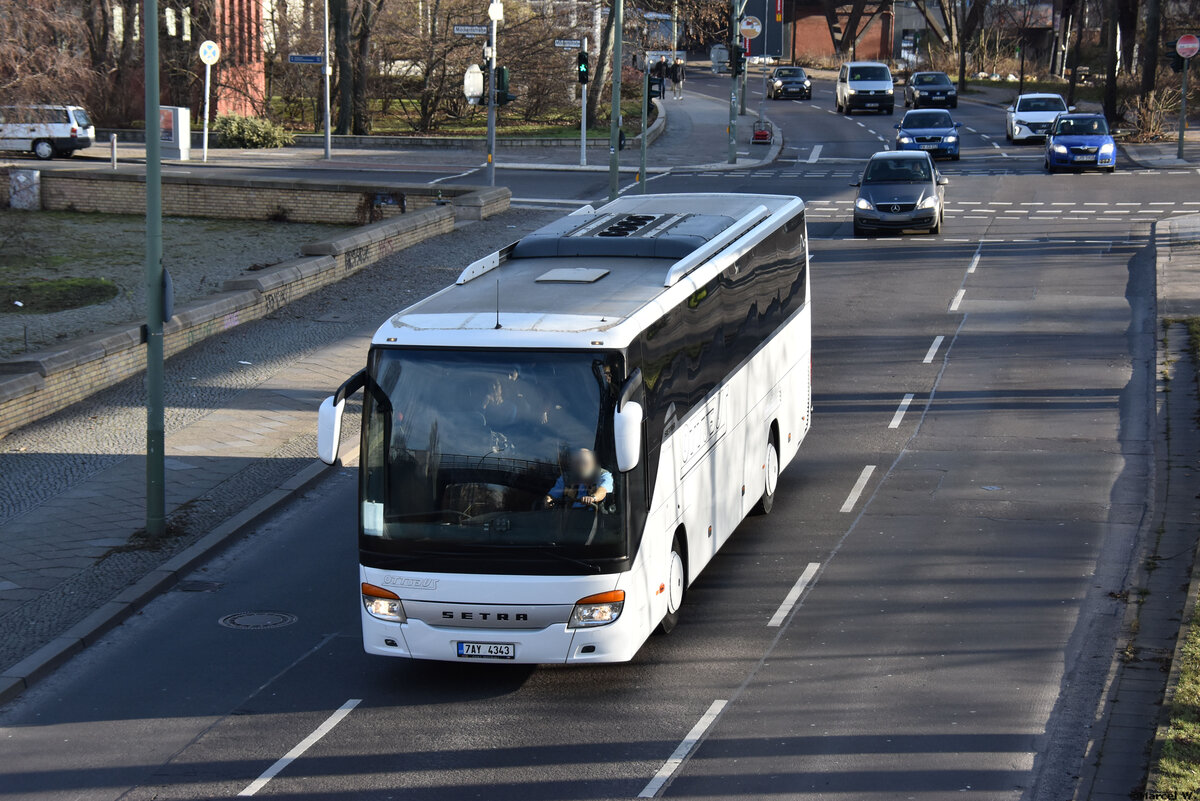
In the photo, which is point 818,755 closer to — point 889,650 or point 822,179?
point 889,650

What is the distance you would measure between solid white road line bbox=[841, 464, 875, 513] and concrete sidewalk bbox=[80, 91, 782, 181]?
96.1ft

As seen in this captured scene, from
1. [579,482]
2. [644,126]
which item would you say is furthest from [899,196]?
[579,482]

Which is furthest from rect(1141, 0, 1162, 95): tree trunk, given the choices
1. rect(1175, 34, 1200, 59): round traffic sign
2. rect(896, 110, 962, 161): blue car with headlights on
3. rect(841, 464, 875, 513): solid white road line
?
rect(841, 464, 875, 513): solid white road line

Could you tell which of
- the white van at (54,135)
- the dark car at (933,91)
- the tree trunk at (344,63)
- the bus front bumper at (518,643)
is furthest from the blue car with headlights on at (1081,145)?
the bus front bumper at (518,643)

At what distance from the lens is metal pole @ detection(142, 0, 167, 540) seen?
12.4 meters

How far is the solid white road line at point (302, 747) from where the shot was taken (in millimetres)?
8422

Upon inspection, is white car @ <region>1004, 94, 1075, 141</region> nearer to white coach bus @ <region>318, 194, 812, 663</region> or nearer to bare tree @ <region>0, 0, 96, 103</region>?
bare tree @ <region>0, 0, 96, 103</region>

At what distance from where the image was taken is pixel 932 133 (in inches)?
1719

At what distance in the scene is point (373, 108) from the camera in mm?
62906

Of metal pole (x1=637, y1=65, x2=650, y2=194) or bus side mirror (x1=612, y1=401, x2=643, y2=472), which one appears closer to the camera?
bus side mirror (x1=612, y1=401, x2=643, y2=472)

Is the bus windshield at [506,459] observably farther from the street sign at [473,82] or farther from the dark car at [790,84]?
the dark car at [790,84]

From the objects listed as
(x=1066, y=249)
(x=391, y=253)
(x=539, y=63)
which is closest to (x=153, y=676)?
(x=391, y=253)

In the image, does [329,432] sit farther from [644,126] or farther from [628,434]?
[644,126]

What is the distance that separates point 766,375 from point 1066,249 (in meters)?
16.9
